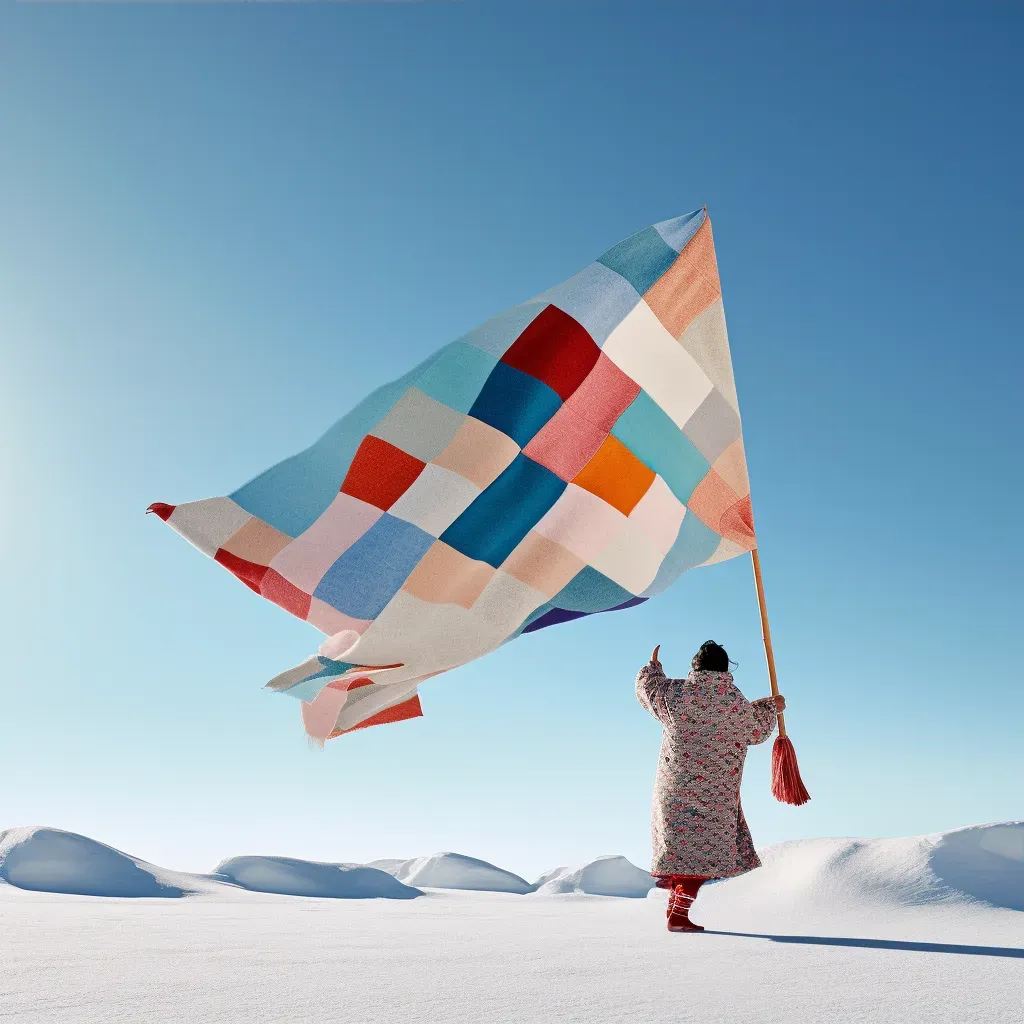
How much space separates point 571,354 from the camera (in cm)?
483

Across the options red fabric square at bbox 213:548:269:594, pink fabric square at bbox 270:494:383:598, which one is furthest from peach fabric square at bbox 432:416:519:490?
red fabric square at bbox 213:548:269:594

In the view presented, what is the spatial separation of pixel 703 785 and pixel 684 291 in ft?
8.33

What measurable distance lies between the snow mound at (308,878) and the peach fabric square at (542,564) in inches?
251

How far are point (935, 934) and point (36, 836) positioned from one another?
329 inches

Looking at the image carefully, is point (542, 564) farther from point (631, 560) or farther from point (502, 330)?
point (502, 330)

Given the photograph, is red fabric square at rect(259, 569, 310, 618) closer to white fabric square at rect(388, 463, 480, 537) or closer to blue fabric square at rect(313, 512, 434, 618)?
blue fabric square at rect(313, 512, 434, 618)

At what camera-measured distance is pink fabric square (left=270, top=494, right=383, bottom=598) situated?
179 inches

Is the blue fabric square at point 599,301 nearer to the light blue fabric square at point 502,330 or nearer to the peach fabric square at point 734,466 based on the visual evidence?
the light blue fabric square at point 502,330

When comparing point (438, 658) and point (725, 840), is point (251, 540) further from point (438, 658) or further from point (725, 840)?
point (725, 840)

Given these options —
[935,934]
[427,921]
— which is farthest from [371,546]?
[935,934]

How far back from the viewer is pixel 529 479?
4766 millimetres

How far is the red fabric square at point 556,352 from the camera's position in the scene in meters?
4.81

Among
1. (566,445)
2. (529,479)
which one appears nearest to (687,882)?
(529,479)

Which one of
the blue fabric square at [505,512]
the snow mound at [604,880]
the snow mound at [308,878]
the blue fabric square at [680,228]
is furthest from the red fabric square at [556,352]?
the snow mound at [604,880]
